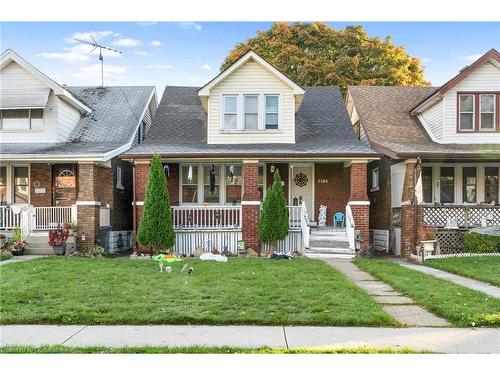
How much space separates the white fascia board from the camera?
1870 centimetres

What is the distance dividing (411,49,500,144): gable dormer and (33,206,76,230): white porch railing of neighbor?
13921 mm

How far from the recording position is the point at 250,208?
1780cm

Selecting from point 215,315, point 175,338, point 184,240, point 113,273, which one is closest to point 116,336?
point 175,338

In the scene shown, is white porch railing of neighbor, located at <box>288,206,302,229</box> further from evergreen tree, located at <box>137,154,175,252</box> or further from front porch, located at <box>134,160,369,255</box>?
evergreen tree, located at <box>137,154,175,252</box>

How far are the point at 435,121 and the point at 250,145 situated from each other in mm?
7367

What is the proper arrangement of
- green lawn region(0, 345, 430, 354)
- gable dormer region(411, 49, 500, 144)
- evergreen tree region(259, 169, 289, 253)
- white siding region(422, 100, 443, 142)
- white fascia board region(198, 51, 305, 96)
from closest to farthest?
green lawn region(0, 345, 430, 354) < evergreen tree region(259, 169, 289, 253) < white fascia board region(198, 51, 305, 96) < gable dormer region(411, 49, 500, 144) < white siding region(422, 100, 443, 142)

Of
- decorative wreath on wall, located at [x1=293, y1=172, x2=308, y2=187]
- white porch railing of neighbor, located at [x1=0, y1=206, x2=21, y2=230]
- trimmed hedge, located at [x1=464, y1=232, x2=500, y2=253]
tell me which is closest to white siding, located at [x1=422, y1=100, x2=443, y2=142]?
trimmed hedge, located at [x1=464, y1=232, x2=500, y2=253]

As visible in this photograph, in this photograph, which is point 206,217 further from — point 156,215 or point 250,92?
point 250,92

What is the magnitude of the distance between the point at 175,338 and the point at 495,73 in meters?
17.2

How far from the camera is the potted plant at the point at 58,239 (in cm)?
1666

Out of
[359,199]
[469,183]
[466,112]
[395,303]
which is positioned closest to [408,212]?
[359,199]

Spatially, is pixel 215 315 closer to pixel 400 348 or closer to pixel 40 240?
pixel 400 348

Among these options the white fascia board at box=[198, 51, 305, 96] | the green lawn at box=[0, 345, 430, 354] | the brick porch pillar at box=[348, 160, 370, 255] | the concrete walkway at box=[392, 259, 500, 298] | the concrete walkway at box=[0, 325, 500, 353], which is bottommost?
the concrete walkway at box=[392, 259, 500, 298]

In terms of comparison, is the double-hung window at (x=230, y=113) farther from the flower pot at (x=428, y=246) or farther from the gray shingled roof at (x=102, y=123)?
the flower pot at (x=428, y=246)
